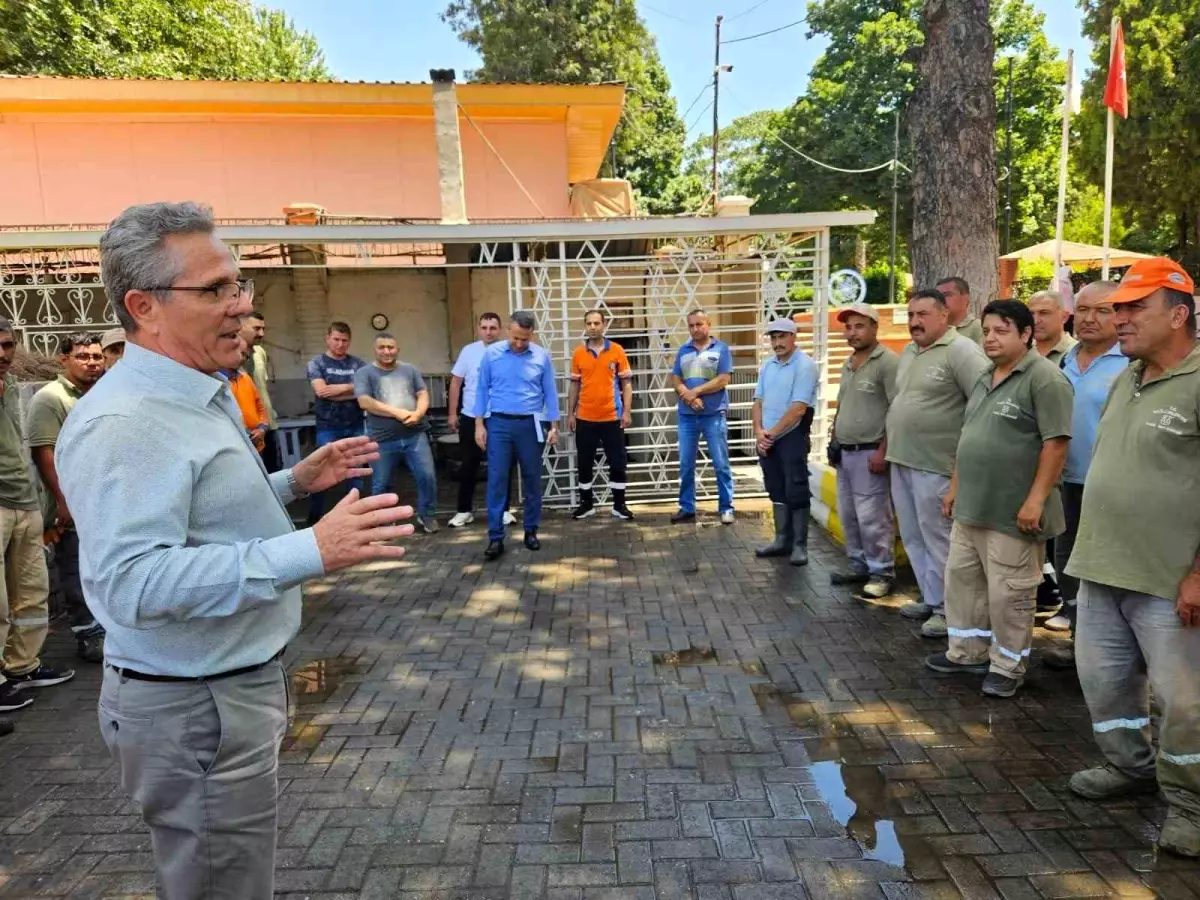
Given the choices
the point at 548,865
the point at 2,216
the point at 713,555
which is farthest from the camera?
the point at 2,216

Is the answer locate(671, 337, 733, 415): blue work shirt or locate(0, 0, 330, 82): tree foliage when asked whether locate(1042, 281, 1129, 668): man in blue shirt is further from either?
locate(0, 0, 330, 82): tree foliage

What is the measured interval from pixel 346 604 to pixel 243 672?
12.7ft

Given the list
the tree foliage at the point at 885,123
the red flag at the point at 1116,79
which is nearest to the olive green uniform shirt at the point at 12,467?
the red flag at the point at 1116,79

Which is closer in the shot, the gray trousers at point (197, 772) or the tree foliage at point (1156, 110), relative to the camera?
the gray trousers at point (197, 772)

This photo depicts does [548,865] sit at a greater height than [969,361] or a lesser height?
lesser

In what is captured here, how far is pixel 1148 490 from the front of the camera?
2.69 metres

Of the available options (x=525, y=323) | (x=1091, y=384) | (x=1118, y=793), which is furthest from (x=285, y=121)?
(x=1118, y=793)

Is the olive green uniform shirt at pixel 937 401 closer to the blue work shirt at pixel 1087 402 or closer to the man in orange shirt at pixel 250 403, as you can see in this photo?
the blue work shirt at pixel 1087 402

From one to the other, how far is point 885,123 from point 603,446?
24.0m

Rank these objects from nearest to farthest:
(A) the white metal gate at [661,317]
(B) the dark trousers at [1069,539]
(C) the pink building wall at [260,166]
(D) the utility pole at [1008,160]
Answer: (B) the dark trousers at [1069,539], (A) the white metal gate at [661,317], (C) the pink building wall at [260,166], (D) the utility pole at [1008,160]

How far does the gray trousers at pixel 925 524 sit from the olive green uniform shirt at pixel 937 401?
10 centimetres

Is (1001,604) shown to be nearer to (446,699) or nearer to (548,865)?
(548,865)

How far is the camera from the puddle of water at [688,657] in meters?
4.27

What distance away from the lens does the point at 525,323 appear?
6418 millimetres
